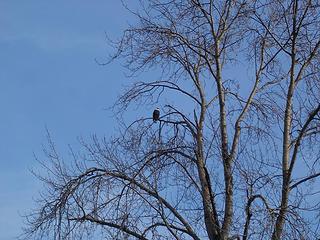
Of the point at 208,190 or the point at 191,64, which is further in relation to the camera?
the point at 191,64

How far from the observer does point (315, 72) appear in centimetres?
1371

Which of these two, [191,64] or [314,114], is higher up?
[191,64]

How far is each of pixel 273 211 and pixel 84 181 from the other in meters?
2.56

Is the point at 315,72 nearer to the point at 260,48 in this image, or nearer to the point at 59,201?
the point at 260,48

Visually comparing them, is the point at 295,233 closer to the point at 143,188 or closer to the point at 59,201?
the point at 143,188

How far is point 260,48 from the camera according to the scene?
1398 cm

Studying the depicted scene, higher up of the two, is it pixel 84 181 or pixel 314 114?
pixel 314 114

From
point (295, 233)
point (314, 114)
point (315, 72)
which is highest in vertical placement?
point (315, 72)

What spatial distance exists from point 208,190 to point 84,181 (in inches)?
65.9

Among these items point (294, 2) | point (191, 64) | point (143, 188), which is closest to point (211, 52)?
point (191, 64)

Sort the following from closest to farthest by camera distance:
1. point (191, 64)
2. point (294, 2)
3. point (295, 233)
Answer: point (295, 233) → point (294, 2) → point (191, 64)

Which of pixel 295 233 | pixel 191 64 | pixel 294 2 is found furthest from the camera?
pixel 191 64

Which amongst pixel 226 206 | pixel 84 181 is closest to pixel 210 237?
pixel 226 206

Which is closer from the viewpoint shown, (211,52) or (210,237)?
(210,237)
